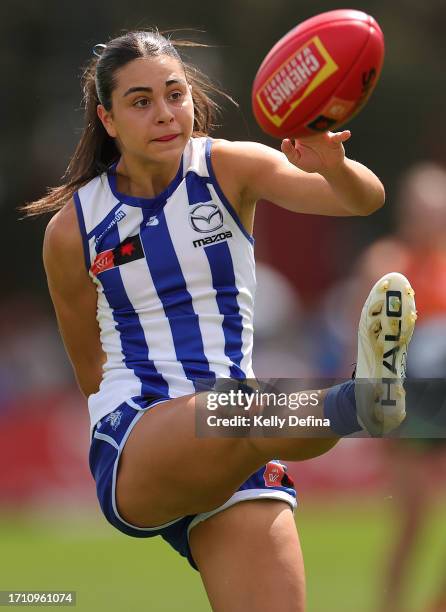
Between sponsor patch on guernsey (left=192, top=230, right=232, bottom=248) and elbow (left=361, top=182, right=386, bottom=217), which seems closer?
elbow (left=361, top=182, right=386, bottom=217)

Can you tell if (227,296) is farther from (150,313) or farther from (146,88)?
(146,88)

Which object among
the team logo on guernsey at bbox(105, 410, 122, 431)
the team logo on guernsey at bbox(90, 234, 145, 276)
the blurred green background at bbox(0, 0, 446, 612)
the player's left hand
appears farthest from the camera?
the blurred green background at bbox(0, 0, 446, 612)

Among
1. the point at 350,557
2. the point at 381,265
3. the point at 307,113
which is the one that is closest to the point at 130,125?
the point at 307,113

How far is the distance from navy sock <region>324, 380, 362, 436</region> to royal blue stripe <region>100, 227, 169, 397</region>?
0.68 metres

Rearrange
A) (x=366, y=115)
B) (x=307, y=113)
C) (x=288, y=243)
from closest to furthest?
(x=307, y=113) → (x=288, y=243) → (x=366, y=115)

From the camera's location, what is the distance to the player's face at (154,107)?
3930 millimetres

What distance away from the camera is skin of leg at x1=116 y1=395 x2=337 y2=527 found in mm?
3520

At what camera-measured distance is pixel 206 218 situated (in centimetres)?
402

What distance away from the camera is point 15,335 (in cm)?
1258

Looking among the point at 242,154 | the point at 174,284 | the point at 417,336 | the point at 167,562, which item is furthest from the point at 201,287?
the point at 167,562

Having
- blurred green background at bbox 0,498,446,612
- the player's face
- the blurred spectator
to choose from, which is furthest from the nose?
blurred green background at bbox 0,498,446,612

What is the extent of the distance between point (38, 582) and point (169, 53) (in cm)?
389

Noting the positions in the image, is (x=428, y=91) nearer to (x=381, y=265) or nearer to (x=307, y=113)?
(x=381, y=265)

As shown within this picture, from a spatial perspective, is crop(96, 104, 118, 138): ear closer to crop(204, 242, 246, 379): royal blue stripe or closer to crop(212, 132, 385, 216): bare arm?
crop(212, 132, 385, 216): bare arm
